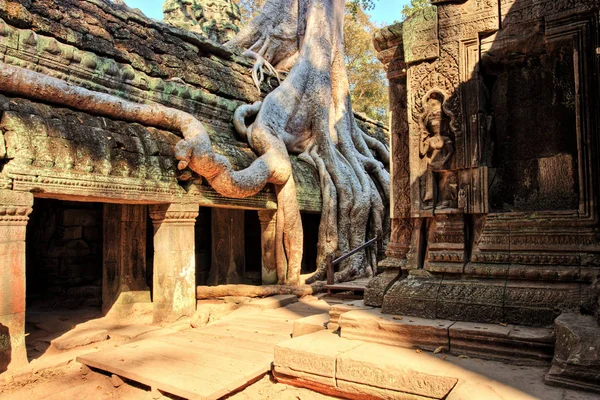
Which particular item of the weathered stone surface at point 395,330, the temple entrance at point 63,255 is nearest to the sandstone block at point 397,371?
the weathered stone surface at point 395,330

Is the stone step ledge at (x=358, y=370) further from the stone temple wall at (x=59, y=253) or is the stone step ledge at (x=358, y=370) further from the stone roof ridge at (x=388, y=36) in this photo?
the stone temple wall at (x=59, y=253)

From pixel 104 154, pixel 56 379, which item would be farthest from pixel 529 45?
pixel 56 379

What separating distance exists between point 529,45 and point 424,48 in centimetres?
83

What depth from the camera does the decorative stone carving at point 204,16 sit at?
612 inches

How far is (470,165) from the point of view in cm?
375

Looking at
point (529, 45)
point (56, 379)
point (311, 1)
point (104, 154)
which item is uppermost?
point (311, 1)

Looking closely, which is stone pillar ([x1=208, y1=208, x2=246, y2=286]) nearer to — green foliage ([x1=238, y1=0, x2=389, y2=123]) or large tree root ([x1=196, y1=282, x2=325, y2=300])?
large tree root ([x1=196, y1=282, x2=325, y2=300])

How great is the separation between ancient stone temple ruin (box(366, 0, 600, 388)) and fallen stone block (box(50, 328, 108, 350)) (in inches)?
140

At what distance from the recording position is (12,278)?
4.54 meters

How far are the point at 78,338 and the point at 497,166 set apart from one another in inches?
194

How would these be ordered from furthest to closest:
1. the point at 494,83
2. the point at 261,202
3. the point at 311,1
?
the point at 311,1 < the point at 261,202 < the point at 494,83

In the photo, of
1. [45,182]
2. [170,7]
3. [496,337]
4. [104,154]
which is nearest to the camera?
[496,337]

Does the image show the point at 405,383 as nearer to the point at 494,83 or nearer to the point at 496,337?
the point at 496,337

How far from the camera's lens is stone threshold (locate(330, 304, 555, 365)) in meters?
2.91
